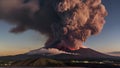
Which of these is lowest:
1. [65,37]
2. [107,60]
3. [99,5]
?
[107,60]

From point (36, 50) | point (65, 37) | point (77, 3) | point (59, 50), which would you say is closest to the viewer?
point (77, 3)

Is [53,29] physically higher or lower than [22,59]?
higher

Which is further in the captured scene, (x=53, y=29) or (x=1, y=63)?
(x=1, y=63)

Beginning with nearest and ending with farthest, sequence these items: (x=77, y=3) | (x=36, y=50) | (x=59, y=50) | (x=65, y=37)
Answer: (x=77, y=3) → (x=65, y=37) → (x=36, y=50) → (x=59, y=50)

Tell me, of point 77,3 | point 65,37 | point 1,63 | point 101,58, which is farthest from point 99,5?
point 1,63

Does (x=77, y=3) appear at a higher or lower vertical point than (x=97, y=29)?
higher

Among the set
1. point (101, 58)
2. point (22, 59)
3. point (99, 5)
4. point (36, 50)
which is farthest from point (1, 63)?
point (99, 5)

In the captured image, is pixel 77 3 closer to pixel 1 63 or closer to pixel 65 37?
pixel 65 37

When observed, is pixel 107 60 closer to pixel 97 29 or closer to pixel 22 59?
pixel 97 29

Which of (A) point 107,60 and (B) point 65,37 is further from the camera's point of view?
(A) point 107,60
